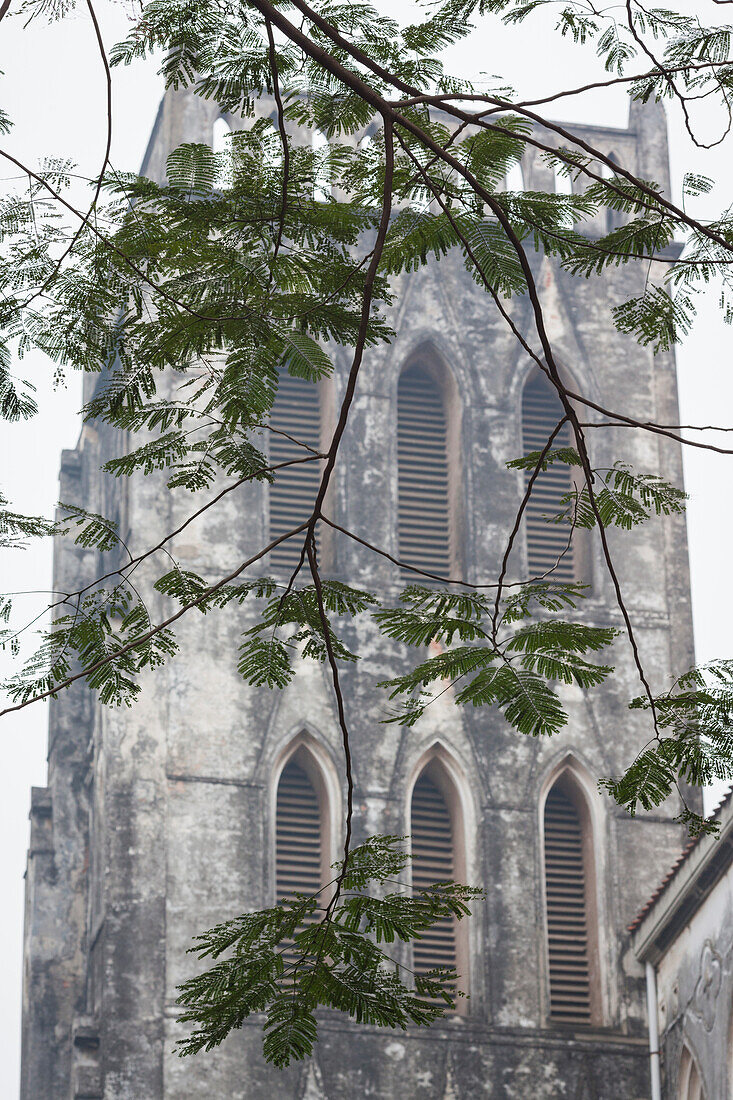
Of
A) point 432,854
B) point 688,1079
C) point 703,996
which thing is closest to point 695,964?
point 703,996

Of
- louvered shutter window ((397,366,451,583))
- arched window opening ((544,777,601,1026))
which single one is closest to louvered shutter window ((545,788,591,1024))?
arched window opening ((544,777,601,1026))

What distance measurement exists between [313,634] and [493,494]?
14.6 metres

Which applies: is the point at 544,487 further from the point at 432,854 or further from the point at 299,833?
the point at 299,833

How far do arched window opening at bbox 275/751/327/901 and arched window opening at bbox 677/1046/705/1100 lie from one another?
3893 mm

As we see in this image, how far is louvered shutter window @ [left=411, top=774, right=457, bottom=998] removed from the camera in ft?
62.1

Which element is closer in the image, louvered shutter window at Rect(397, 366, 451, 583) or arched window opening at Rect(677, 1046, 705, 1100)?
arched window opening at Rect(677, 1046, 705, 1100)

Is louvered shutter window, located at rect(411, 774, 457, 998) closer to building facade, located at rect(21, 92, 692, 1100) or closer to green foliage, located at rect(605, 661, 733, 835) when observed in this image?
building facade, located at rect(21, 92, 692, 1100)

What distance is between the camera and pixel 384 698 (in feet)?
65.5

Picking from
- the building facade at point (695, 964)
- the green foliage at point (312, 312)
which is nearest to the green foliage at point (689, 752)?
the green foliage at point (312, 312)

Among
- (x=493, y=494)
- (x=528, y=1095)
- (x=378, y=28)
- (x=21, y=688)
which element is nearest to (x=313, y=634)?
(x=21, y=688)

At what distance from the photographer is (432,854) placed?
19.4 metres

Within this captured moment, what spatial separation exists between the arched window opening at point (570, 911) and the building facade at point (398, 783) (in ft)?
0.09

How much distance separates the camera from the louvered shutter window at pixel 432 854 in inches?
746

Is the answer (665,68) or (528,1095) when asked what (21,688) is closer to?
(665,68)
